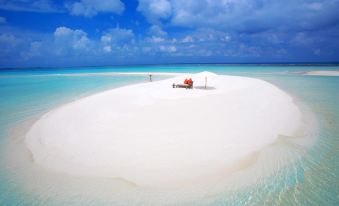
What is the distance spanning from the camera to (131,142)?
20.5 feet

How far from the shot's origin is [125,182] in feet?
15.3

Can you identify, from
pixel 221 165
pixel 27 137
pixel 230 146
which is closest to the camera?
pixel 221 165

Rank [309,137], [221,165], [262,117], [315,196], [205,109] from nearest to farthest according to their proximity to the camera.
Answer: [315,196] → [221,165] → [309,137] → [262,117] → [205,109]

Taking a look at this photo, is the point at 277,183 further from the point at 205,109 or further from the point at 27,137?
the point at 27,137

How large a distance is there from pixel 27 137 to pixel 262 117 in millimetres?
8437

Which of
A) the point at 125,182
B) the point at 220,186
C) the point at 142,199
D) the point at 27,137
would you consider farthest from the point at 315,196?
the point at 27,137

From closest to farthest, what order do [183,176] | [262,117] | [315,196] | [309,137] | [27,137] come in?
[315,196] → [183,176] → [309,137] → [27,137] → [262,117]

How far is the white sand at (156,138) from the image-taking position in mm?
5078

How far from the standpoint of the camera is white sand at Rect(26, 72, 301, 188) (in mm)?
5078

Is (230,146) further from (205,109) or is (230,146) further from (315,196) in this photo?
(205,109)

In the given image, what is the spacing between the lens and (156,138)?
6.46 metres

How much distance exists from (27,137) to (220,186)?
257 inches

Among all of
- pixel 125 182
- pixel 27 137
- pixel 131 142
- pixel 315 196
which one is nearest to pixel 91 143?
pixel 131 142

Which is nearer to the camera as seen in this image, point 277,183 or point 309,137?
point 277,183
